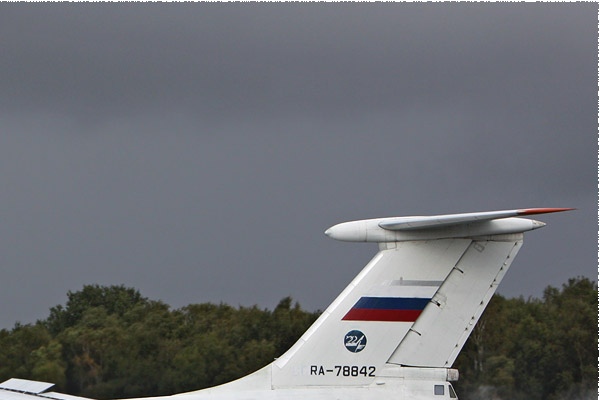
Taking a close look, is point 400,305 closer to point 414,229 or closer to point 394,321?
point 394,321

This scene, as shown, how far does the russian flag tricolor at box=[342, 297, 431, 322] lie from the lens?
13.7 metres

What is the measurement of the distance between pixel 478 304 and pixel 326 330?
150 cm

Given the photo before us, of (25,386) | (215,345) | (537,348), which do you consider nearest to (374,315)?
(25,386)

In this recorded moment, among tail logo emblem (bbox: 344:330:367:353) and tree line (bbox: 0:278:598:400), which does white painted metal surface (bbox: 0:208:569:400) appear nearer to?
tail logo emblem (bbox: 344:330:367:353)

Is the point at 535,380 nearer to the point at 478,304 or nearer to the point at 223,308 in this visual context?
the point at 223,308

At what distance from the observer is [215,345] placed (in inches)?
789

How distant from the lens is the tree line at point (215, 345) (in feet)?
60.8

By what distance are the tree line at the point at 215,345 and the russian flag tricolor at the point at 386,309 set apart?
5100 mm

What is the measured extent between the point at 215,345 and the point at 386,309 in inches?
264

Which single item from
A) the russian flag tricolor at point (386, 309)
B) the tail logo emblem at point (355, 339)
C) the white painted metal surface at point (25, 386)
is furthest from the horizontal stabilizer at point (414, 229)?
the white painted metal surface at point (25, 386)

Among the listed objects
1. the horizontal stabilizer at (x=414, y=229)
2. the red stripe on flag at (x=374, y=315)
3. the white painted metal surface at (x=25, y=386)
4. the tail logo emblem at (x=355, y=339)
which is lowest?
the white painted metal surface at (x=25, y=386)

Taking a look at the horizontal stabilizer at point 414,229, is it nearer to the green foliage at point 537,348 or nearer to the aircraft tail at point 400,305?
the aircraft tail at point 400,305

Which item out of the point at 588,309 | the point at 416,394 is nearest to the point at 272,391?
the point at 416,394

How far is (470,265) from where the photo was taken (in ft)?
45.2
